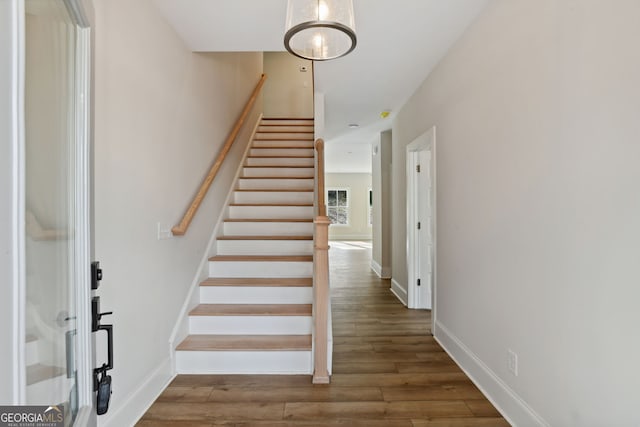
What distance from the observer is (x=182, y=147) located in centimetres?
253

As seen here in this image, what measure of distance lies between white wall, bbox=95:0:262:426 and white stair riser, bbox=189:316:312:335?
26cm

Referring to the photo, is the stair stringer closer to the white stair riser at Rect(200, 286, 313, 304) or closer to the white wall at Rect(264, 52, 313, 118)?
the white stair riser at Rect(200, 286, 313, 304)

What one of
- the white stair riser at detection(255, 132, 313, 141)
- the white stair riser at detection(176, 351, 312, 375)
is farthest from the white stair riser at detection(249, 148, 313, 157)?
the white stair riser at detection(176, 351, 312, 375)

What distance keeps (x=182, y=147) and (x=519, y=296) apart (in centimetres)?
252

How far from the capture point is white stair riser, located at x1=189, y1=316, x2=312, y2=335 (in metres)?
2.61

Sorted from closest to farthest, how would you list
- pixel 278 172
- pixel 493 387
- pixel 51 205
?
1. pixel 51 205
2. pixel 493 387
3. pixel 278 172

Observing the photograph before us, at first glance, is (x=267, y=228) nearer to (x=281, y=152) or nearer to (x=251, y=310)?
(x=251, y=310)

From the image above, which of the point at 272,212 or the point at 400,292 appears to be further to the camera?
the point at 400,292

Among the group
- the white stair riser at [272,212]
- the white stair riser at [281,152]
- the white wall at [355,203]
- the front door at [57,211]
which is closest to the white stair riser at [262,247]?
the white stair riser at [272,212]

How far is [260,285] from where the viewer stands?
2834 mm

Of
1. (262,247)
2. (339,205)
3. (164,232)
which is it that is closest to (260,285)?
(262,247)

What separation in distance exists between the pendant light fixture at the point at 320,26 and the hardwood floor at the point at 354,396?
202 cm

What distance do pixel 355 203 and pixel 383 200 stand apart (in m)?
6.88

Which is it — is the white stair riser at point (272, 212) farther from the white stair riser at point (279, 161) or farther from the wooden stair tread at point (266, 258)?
the white stair riser at point (279, 161)
